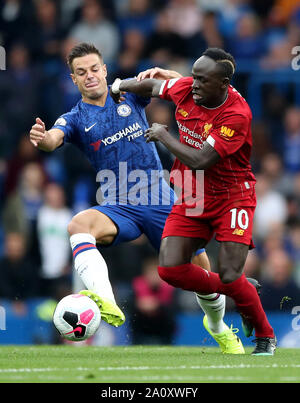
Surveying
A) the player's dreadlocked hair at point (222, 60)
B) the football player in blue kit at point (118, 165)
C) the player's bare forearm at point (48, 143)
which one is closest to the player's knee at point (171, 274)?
the football player in blue kit at point (118, 165)

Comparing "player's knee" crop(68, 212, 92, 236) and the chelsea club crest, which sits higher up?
the chelsea club crest

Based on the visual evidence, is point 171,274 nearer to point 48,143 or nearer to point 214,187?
point 214,187

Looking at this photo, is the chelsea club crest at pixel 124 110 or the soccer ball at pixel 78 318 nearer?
the soccer ball at pixel 78 318

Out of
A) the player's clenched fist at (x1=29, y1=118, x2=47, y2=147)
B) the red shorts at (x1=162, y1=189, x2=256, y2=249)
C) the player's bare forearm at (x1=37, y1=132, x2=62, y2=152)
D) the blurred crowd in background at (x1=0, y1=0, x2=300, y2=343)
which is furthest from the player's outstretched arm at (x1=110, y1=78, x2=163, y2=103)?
the blurred crowd in background at (x1=0, y1=0, x2=300, y2=343)

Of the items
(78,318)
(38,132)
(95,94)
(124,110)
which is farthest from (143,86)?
(78,318)

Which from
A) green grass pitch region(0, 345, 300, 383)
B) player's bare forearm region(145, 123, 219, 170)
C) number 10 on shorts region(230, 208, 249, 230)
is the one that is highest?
player's bare forearm region(145, 123, 219, 170)

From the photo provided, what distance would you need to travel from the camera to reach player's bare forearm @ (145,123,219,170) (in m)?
7.49

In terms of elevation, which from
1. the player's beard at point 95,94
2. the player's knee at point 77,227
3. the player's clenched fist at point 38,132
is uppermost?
the player's beard at point 95,94

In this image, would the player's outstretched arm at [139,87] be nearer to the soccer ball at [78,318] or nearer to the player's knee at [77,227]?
the player's knee at [77,227]

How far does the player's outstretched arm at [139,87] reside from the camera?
8.25 metres

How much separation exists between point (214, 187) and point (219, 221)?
0.93ft

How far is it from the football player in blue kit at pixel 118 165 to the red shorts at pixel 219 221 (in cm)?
53

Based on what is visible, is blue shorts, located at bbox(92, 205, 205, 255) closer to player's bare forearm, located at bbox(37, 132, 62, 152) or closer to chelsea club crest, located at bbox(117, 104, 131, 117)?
player's bare forearm, located at bbox(37, 132, 62, 152)
